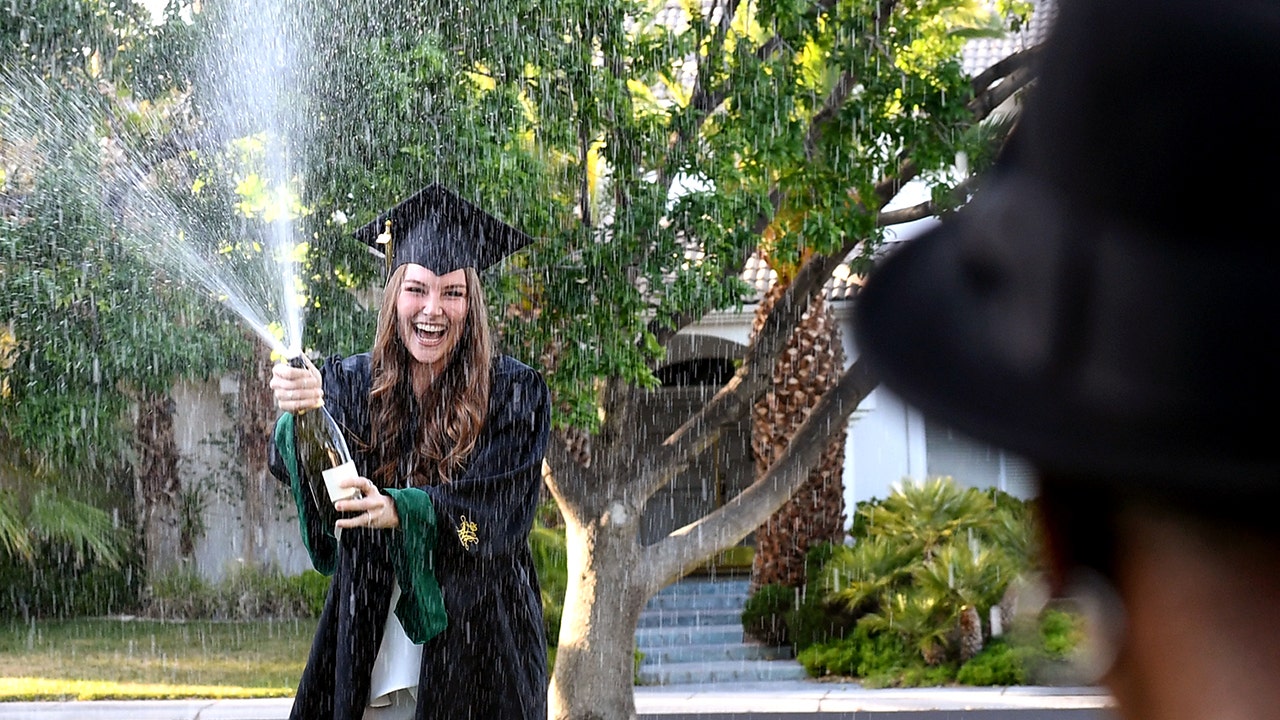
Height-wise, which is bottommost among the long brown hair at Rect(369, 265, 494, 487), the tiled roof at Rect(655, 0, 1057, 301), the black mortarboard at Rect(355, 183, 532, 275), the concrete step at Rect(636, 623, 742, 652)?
the concrete step at Rect(636, 623, 742, 652)

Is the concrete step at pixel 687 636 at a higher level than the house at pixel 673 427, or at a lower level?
lower

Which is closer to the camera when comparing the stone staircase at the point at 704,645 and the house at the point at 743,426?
the stone staircase at the point at 704,645

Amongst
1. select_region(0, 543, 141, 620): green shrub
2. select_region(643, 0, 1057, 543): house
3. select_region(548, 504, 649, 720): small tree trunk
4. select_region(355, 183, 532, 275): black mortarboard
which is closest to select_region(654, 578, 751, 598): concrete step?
select_region(643, 0, 1057, 543): house

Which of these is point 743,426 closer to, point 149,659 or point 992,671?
point 992,671

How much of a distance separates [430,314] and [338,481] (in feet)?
1.87

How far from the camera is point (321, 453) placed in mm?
3949

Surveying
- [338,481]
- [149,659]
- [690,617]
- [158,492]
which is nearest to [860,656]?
[690,617]

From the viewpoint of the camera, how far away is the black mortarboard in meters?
4.30

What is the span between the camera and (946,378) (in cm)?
60

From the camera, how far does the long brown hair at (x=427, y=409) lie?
13.6 ft

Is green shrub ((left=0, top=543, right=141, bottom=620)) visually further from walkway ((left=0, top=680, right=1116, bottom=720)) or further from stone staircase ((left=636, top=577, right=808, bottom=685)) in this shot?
stone staircase ((left=636, top=577, right=808, bottom=685))

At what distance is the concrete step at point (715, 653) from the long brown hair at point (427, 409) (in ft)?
27.4

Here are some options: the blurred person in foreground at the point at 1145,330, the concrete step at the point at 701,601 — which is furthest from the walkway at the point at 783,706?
the blurred person in foreground at the point at 1145,330

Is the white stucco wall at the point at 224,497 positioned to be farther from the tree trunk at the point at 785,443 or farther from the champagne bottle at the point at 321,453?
the champagne bottle at the point at 321,453
